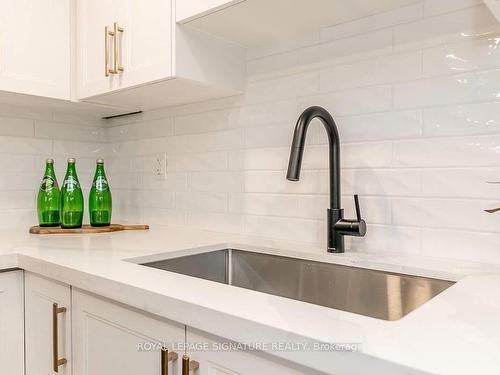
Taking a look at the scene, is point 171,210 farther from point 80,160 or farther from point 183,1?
point 183,1

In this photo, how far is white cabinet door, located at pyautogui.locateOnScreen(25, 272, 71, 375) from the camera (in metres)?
1.01

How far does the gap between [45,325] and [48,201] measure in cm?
72

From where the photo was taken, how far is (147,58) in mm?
1313

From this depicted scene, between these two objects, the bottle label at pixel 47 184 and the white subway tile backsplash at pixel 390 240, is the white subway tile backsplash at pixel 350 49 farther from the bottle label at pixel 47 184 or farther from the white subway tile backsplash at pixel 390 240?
the bottle label at pixel 47 184

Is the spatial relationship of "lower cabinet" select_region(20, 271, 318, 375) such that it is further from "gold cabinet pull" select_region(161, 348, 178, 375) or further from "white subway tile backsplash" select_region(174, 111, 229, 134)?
"white subway tile backsplash" select_region(174, 111, 229, 134)

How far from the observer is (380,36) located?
1.12 meters

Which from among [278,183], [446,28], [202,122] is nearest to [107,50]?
[202,122]

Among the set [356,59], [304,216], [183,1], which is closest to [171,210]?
[304,216]

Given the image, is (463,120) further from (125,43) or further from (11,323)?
(11,323)

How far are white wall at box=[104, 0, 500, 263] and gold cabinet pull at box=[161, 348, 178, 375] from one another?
635 mm

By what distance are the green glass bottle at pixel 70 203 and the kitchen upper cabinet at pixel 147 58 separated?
1.08 feet

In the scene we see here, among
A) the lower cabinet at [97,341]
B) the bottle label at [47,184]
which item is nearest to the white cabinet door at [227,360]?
Answer: the lower cabinet at [97,341]

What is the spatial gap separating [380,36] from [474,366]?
3.03 ft

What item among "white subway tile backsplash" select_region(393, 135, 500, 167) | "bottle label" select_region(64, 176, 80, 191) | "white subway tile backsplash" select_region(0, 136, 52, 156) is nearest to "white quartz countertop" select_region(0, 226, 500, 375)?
"white subway tile backsplash" select_region(393, 135, 500, 167)
